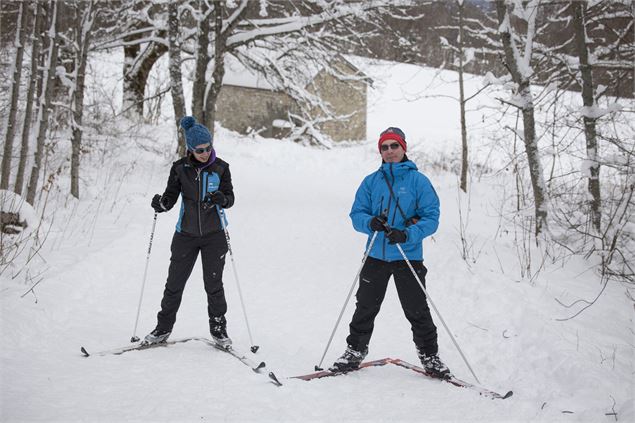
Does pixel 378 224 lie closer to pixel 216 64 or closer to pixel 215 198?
pixel 215 198

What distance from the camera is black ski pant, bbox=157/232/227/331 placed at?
412 cm

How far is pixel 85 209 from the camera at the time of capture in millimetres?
8445

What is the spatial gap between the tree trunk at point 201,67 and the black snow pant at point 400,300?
8.90 meters

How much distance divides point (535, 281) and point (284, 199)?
287 inches

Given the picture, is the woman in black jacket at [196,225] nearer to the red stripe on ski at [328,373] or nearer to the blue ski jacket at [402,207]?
the red stripe on ski at [328,373]

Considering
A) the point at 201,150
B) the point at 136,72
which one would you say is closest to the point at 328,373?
the point at 201,150

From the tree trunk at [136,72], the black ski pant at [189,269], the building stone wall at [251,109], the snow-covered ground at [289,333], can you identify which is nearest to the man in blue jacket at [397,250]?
the snow-covered ground at [289,333]

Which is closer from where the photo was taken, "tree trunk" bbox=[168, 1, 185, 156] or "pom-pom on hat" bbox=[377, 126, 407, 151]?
"pom-pom on hat" bbox=[377, 126, 407, 151]

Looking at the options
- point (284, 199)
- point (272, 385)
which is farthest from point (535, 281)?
point (284, 199)

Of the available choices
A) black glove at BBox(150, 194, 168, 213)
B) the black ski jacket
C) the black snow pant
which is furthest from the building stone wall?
the black snow pant

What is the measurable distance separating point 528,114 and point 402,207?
14.5ft

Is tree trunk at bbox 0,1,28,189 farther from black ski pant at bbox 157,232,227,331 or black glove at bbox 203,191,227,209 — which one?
black glove at bbox 203,191,227,209

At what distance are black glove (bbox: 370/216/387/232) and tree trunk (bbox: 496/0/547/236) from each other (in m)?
4.47

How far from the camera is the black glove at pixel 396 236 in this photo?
349cm
